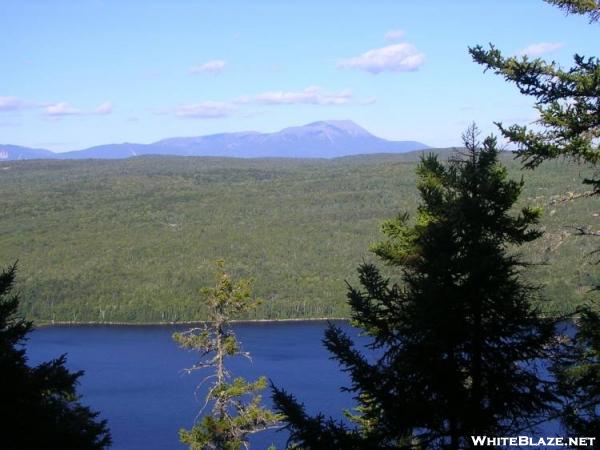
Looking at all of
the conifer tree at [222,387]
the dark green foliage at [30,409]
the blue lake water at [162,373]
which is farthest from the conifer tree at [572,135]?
the blue lake water at [162,373]

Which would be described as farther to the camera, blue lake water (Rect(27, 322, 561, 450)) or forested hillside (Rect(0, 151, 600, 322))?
forested hillside (Rect(0, 151, 600, 322))

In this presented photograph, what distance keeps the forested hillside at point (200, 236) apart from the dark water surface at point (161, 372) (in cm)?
1263

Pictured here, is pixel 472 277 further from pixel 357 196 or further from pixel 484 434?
pixel 357 196

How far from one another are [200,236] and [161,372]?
67.7m

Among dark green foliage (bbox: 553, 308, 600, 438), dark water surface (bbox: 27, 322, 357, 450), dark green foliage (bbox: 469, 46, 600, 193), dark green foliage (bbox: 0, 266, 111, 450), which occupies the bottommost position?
dark water surface (bbox: 27, 322, 357, 450)

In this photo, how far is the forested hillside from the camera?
259 feet

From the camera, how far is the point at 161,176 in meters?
166

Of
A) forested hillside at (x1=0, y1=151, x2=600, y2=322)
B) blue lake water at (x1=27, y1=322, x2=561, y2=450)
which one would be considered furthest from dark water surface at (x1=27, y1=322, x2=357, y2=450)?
forested hillside at (x1=0, y1=151, x2=600, y2=322)

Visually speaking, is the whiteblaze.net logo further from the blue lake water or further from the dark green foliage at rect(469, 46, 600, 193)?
the blue lake water

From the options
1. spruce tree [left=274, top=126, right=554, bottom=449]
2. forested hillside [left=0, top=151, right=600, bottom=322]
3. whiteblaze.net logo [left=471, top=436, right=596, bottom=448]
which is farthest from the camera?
forested hillside [left=0, top=151, right=600, bottom=322]

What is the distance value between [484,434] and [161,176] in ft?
541

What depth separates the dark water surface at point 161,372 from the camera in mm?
32531

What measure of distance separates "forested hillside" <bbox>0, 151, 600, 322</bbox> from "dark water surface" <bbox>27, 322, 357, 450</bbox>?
1263 cm

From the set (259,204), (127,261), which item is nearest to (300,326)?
(127,261)
